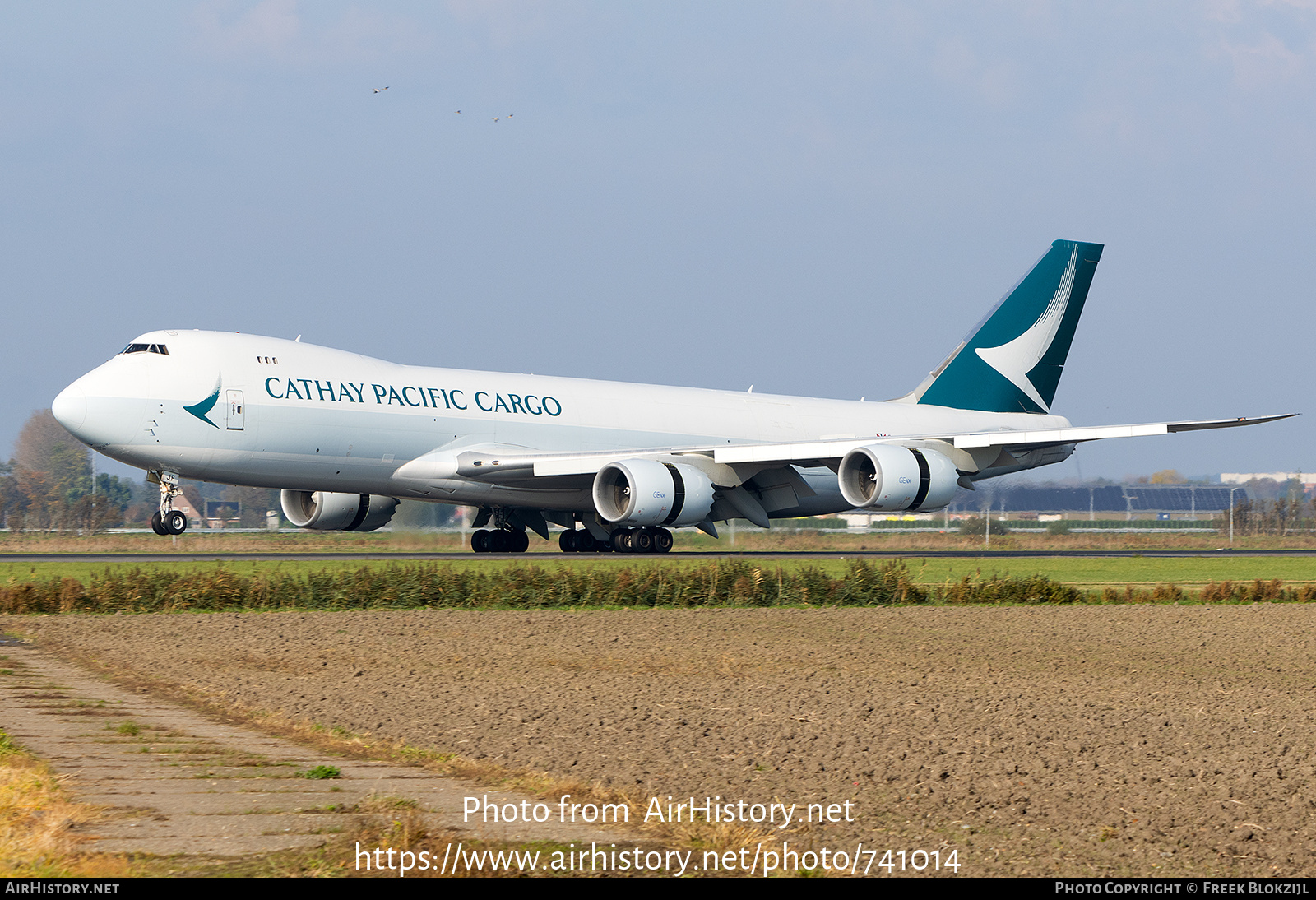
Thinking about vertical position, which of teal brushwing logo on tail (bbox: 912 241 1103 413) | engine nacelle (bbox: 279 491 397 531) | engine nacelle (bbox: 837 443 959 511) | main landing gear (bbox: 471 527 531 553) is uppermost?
teal brushwing logo on tail (bbox: 912 241 1103 413)

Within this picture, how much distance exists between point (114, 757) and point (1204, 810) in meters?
6.22

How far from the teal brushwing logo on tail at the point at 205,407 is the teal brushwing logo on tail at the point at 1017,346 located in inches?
852

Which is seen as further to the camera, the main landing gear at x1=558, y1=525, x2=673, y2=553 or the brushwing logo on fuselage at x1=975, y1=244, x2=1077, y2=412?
the brushwing logo on fuselage at x1=975, y1=244, x2=1077, y2=412

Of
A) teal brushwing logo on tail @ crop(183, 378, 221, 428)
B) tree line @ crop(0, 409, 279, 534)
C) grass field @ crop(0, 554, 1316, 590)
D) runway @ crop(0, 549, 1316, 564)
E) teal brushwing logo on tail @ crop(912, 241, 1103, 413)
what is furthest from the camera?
tree line @ crop(0, 409, 279, 534)

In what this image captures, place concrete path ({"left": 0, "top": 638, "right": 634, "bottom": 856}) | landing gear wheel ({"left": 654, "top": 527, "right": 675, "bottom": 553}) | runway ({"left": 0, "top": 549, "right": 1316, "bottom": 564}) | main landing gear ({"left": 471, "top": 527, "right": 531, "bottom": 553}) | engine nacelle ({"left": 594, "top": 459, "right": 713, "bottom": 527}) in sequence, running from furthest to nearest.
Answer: main landing gear ({"left": 471, "top": 527, "right": 531, "bottom": 553}), landing gear wheel ({"left": 654, "top": 527, "right": 675, "bottom": 553}), runway ({"left": 0, "top": 549, "right": 1316, "bottom": 564}), engine nacelle ({"left": 594, "top": 459, "right": 713, "bottom": 527}), concrete path ({"left": 0, "top": 638, "right": 634, "bottom": 856})

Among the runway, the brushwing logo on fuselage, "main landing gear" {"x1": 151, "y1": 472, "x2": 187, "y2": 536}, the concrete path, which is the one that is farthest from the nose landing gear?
the brushwing logo on fuselage

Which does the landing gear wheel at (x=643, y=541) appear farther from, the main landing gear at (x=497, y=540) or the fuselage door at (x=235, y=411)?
the fuselage door at (x=235, y=411)

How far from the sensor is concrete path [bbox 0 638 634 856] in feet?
19.9

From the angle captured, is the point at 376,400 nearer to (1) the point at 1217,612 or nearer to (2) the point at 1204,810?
(1) the point at 1217,612

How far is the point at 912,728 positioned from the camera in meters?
9.84

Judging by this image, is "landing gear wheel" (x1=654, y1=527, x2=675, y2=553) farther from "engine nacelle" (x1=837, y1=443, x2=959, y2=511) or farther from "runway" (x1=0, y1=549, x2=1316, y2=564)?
"engine nacelle" (x1=837, y1=443, x2=959, y2=511)

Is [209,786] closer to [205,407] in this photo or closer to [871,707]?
[871,707]

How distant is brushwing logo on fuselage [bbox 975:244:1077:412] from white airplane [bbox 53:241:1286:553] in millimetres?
71
